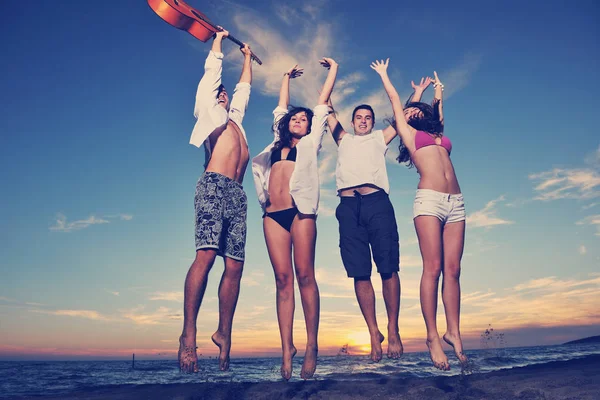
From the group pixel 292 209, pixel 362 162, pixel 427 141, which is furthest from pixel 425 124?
pixel 292 209

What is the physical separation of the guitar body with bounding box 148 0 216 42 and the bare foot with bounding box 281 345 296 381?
16.4 ft

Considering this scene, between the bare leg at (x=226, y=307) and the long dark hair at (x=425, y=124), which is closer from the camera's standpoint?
the bare leg at (x=226, y=307)

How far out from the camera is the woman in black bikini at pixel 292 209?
5.67 meters

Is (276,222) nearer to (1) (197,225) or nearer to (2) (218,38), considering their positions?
(1) (197,225)

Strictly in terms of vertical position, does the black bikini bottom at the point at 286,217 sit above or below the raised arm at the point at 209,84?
below

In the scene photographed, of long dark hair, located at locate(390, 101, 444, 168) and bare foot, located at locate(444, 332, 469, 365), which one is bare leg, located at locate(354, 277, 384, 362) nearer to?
bare foot, located at locate(444, 332, 469, 365)

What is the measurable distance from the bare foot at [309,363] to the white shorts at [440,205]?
235 cm

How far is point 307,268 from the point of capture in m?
5.71

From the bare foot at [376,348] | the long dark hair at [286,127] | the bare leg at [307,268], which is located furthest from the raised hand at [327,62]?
the bare foot at [376,348]

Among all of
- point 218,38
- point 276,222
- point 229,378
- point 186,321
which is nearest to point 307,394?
point 229,378

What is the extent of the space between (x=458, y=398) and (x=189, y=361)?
3.18 metres

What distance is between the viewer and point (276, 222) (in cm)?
593

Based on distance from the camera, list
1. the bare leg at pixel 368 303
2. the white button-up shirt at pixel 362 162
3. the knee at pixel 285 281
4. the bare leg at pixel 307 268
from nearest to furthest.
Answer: the bare leg at pixel 307 268 → the knee at pixel 285 281 → the bare leg at pixel 368 303 → the white button-up shirt at pixel 362 162

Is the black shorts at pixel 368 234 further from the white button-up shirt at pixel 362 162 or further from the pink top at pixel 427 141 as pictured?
the pink top at pixel 427 141
